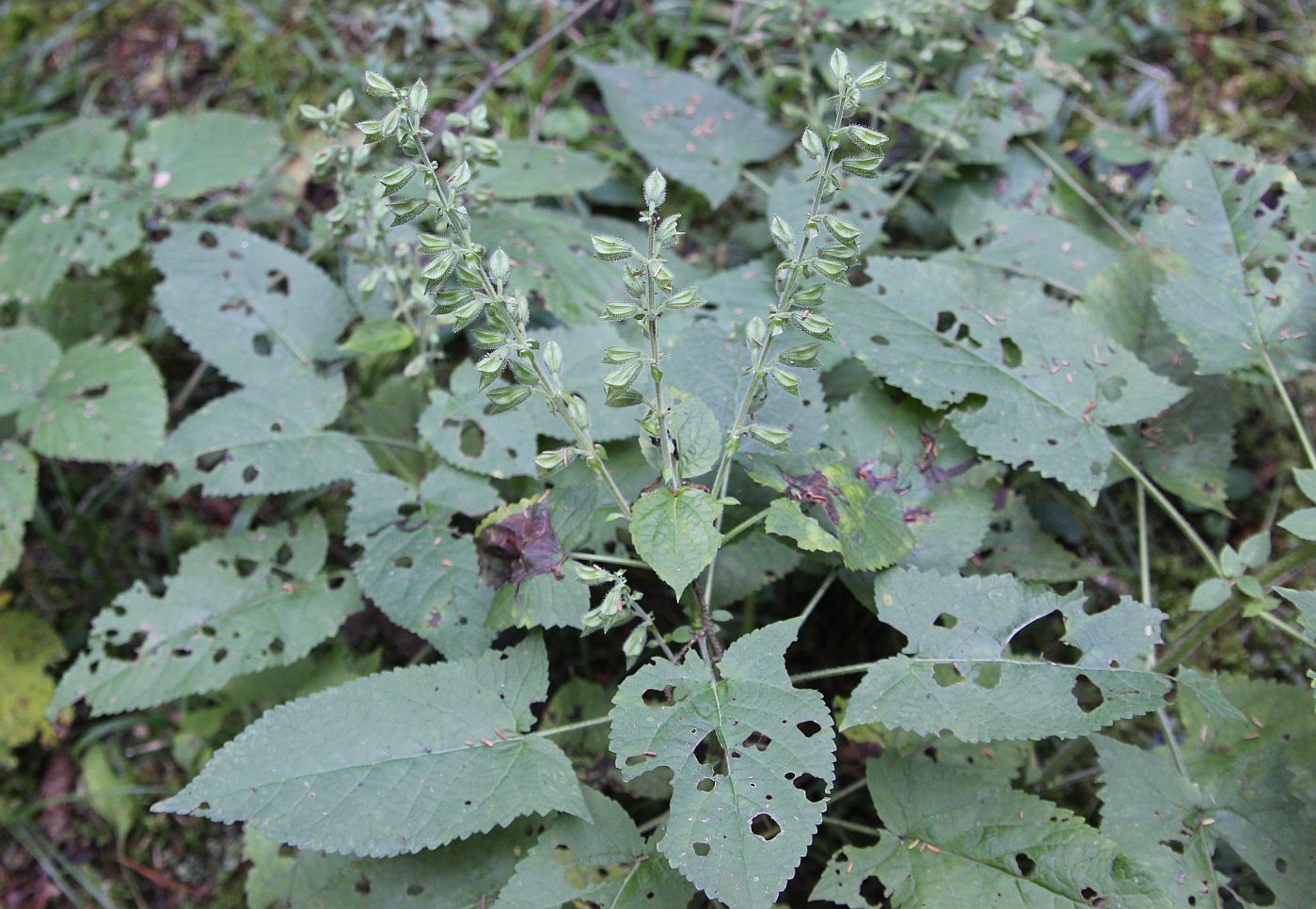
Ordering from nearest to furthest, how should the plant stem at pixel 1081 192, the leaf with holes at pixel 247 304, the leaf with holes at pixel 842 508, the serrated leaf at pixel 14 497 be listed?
the leaf with holes at pixel 842 508
the serrated leaf at pixel 14 497
the leaf with holes at pixel 247 304
the plant stem at pixel 1081 192

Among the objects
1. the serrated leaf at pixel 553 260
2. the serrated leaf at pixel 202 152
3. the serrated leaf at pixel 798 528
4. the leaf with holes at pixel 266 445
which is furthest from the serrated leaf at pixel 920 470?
the serrated leaf at pixel 202 152

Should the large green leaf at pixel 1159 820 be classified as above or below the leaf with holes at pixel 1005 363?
below

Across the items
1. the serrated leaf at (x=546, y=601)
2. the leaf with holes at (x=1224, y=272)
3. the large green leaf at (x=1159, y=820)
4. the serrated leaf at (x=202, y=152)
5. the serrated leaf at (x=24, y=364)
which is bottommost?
the large green leaf at (x=1159, y=820)

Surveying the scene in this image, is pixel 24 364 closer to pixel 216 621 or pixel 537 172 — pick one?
pixel 216 621

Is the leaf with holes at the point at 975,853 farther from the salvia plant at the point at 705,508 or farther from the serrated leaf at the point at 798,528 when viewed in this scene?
the serrated leaf at the point at 798,528

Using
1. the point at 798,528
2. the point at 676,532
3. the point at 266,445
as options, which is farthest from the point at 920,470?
the point at 266,445
